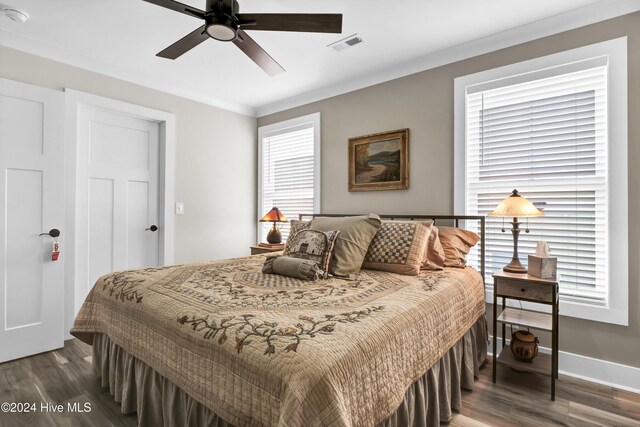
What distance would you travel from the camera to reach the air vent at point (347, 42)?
262cm

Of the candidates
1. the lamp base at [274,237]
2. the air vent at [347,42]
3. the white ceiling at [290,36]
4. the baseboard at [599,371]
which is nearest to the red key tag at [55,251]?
the white ceiling at [290,36]

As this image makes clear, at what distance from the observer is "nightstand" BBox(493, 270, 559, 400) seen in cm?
205

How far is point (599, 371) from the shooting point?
2197 mm

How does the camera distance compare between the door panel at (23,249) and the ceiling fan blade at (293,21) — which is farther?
the door panel at (23,249)

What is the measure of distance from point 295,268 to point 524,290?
4.96 ft

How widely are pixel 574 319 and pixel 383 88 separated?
251cm

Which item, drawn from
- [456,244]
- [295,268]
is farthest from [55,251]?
[456,244]

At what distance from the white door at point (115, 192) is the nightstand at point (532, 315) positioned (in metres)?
3.35

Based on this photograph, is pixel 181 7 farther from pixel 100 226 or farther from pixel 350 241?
pixel 100 226

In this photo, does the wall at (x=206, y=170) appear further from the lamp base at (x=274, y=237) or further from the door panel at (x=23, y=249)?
the lamp base at (x=274, y=237)

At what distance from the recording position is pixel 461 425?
5.69 feet

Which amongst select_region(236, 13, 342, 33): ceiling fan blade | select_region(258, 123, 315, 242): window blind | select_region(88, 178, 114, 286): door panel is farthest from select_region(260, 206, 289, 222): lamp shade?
select_region(236, 13, 342, 33): ceiling fan blade

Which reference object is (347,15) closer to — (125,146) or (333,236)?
(333,236)

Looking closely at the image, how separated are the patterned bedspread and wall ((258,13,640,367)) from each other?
961 mm
